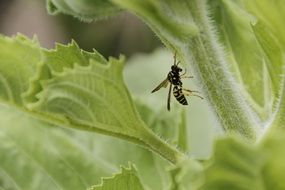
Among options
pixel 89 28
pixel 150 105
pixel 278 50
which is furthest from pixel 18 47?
pixel 89 28

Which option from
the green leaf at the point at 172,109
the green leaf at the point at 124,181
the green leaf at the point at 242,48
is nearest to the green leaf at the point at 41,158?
the green leaf at the point at 172,109

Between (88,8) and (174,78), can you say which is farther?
(174,78)

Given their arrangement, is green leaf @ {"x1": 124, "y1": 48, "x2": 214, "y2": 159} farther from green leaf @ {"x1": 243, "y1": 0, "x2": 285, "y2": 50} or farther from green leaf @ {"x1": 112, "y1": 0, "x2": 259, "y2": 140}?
green leaf @ {"x1": 243, "y1": 0, "x2": 285, "y2": 50}

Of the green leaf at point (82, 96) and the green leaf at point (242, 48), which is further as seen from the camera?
the green leaf at point (242, 48)

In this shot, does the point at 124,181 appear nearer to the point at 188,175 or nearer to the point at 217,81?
the point at 217,81

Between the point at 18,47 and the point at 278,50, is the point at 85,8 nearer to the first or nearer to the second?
the point at 18,47

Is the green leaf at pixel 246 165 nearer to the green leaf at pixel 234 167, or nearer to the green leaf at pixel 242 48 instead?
the green leaf at pixel 234 167

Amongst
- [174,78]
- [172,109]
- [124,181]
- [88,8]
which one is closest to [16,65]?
[88,8]

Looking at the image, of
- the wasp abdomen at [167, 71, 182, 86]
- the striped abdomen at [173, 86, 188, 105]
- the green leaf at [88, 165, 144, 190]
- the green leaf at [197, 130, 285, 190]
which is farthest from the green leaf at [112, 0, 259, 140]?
the wasp abdomen at [167, 71, 182, 86]
